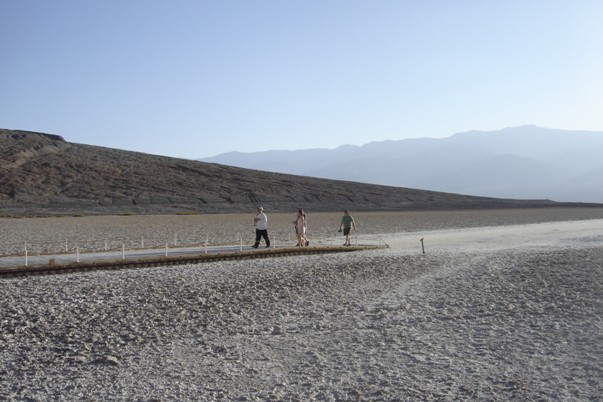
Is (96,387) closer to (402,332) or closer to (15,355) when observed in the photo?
(15,355)

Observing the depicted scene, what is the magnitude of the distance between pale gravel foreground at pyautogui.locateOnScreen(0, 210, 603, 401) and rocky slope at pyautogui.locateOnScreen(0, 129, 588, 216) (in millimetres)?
43599

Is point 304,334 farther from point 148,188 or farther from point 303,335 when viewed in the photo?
point 148,188

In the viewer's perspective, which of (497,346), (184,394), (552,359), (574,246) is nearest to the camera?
(184,394)

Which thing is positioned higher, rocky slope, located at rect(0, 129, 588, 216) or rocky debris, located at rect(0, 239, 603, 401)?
rocky slope, located at rect(0, 129, 588, 216)

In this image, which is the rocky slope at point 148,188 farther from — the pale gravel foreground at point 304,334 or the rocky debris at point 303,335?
the rocky debris at point 303,335

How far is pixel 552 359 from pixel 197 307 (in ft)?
20.4

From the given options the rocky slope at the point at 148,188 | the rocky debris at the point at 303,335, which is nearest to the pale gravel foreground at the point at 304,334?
the rocky debris at the point at 303,335

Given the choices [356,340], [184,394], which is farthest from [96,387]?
[356,340]

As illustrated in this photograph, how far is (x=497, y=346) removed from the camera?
9133mm

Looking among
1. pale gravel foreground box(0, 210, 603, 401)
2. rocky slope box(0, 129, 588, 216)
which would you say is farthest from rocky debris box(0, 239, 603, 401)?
rocky slope box(0, 129, 588, 216)

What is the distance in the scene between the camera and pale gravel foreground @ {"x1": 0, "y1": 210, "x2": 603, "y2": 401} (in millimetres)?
7598

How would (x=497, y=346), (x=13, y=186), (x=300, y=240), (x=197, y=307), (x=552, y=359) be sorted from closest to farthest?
1. (x=552, y=359)
2. (x=497, y=346)
3. (x=197, y=307)
4. (x=300, y=240)
5. (x=13, y=186)

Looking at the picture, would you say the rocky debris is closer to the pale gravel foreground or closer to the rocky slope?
the pale gravel foreground

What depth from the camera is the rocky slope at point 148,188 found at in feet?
200
